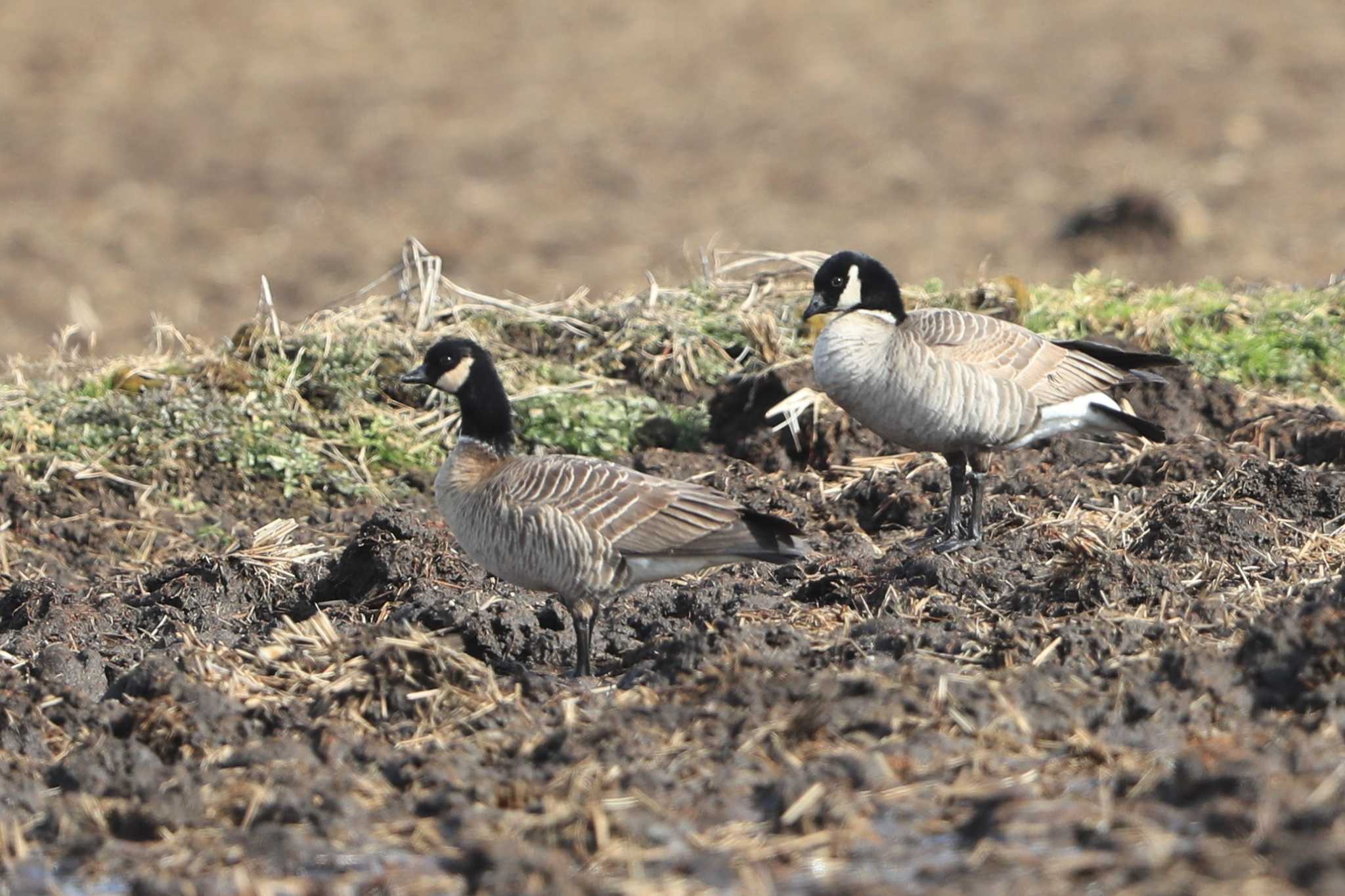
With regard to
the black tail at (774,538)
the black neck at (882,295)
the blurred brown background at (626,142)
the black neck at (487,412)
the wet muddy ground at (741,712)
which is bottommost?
the wet muddy ground at (741,712)

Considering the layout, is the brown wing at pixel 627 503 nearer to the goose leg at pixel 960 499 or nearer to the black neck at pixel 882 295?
the goose leg at pixel 960 499

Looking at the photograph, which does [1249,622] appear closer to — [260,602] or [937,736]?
[937,736]

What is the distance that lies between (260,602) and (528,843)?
3643mm

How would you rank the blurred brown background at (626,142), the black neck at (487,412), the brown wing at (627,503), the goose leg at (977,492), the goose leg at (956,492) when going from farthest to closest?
the blurred brown background at (626,142) → the goose leg at (956,492) → the goose leg at (977,492) → the black neck at (487,412) → the brown wing at (627,503)

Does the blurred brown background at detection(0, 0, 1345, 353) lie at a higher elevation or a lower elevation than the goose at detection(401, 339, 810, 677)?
higher

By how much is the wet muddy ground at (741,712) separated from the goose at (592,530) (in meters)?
0.31

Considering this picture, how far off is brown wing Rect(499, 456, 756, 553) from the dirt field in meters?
0.45

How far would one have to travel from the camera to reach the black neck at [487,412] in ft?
25.7

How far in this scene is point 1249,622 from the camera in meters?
6.39

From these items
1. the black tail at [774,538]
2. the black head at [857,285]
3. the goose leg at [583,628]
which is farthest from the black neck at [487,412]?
the black head at [857,285]

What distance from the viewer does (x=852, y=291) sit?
9.09 metres

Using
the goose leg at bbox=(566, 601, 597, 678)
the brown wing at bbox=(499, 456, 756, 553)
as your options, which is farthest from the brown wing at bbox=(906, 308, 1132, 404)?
the goose leg at bbox=(566, 601, 597, 678)

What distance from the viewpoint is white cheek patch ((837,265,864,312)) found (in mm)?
9070

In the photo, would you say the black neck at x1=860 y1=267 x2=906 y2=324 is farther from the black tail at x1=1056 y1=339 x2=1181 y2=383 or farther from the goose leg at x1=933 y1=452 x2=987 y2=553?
the black tail at x1=1056 y1=339 x2=1181 y2=383
